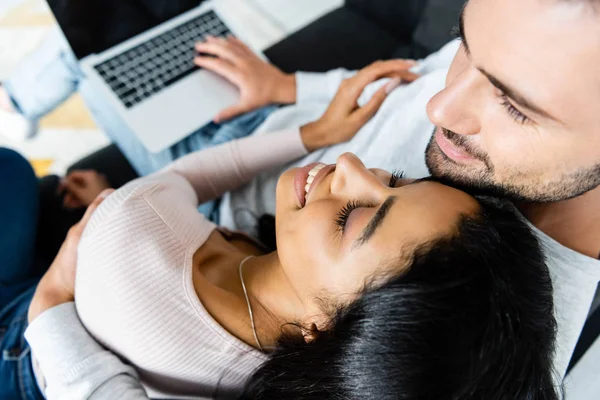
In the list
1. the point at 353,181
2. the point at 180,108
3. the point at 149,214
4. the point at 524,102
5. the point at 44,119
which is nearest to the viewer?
the point at 524,102

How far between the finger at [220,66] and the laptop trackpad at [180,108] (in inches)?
0.8

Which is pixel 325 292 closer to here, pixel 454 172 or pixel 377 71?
pixel 454 172

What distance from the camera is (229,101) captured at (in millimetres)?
1042

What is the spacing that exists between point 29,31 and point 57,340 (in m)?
1.40

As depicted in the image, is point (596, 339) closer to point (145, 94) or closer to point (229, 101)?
point (229, 101)

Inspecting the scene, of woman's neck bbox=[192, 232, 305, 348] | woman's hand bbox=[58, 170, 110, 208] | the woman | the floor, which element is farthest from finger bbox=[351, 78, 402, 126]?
the floor

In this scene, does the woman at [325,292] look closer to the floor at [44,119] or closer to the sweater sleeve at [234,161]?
the sweater sleeve at [234,161]

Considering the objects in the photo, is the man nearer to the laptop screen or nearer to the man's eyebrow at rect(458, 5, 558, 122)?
the man's eyebrow at rect(458, 5, 558, 122)

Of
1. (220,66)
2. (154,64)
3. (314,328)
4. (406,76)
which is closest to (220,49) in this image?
(220,66)

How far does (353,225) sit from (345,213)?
0.04 m

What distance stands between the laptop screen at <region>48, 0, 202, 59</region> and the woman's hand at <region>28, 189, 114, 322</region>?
388 mm

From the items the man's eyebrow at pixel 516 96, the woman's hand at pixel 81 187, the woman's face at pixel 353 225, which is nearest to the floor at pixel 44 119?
the woman's hand at pixel 81 187

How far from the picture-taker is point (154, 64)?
3.30 ft

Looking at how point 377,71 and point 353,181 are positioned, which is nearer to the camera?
point 353,181
